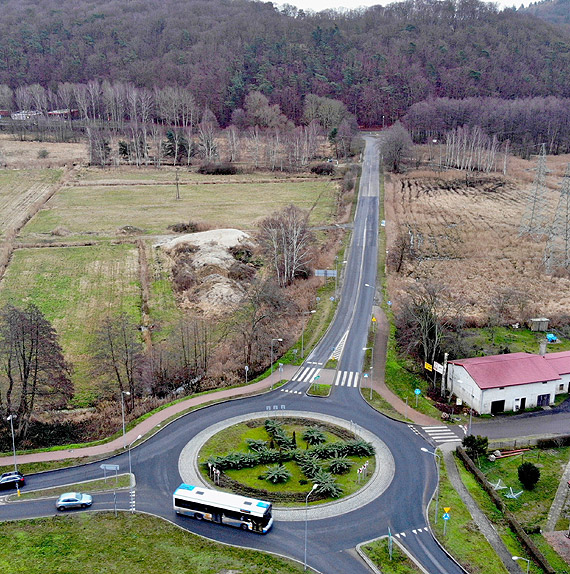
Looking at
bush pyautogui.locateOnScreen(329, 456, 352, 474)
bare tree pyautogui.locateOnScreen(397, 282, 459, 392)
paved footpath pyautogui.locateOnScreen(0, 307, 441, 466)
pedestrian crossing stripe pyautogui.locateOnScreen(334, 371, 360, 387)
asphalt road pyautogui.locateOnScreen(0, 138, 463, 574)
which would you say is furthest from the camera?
bare tree pyautogui.locateOnScreen(397, 282, 459, 392)

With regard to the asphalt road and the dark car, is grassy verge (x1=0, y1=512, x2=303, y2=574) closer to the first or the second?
the asphalt road

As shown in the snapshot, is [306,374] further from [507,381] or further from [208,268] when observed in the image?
[208,268]

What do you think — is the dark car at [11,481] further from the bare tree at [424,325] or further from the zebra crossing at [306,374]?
the bare tree at [424,325]

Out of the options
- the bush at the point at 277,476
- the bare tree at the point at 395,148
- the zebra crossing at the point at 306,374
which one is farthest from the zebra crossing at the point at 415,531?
the bare tree at the point at 395,148

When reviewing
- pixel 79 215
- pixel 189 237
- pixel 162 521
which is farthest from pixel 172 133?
pixel 162 521

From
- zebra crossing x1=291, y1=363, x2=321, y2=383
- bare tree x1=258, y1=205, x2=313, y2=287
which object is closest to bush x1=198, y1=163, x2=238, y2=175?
bare tree x1=258, y1=205, x2=313, y2=287
